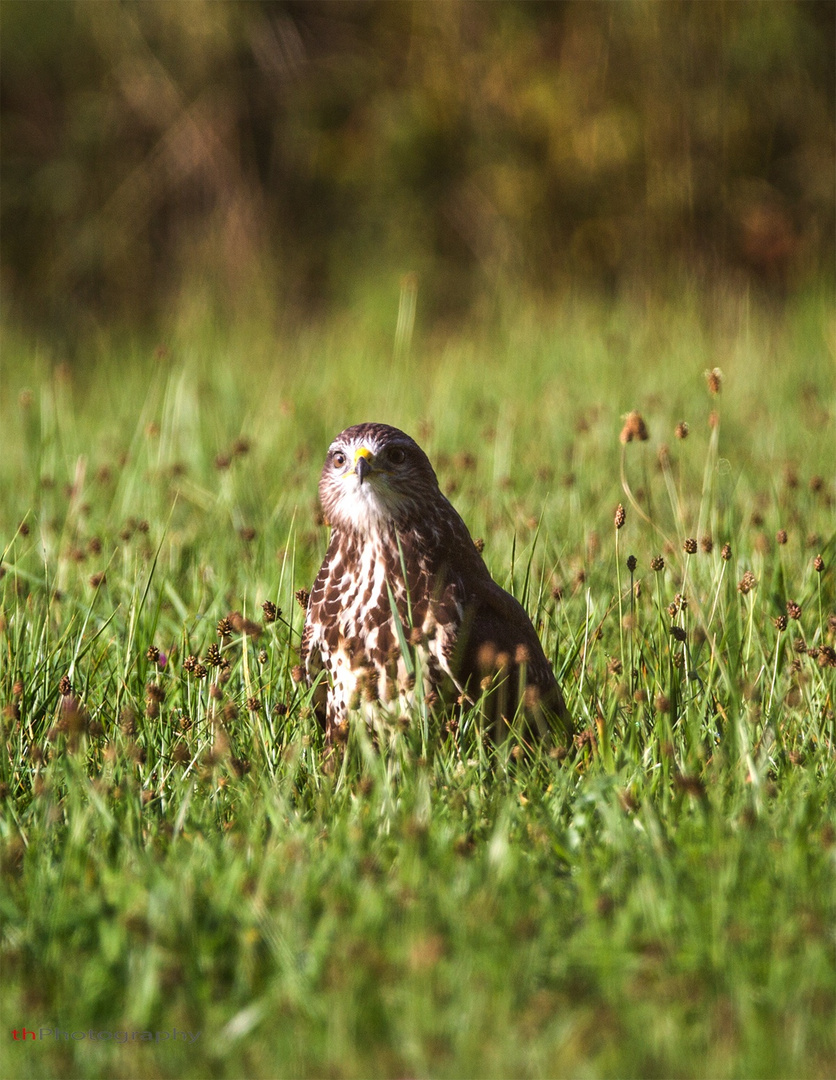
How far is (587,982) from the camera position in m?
2.11

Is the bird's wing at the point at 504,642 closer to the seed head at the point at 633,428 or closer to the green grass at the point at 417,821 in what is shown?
the green grass at the point at 417,821

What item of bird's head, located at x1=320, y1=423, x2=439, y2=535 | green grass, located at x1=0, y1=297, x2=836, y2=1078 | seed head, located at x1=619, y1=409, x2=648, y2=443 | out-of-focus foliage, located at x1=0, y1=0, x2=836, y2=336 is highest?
out-of-focus foliage, located at x1=0, y1=0, x2=836, y2=336

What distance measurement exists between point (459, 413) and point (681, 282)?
409 centimetres

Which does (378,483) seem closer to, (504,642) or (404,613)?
(404,613)

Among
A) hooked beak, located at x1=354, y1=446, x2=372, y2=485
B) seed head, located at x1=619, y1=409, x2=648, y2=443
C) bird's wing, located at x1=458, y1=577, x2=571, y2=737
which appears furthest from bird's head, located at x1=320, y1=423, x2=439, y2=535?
seed head, located at x1=619, y1=409, x2=648, y2=443

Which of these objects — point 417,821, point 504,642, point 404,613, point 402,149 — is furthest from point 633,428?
point 402,149

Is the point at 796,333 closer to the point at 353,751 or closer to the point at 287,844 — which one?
the point at 353,751

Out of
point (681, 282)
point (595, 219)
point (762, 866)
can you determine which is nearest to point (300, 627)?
point (762, 866)

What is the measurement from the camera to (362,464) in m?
3.21

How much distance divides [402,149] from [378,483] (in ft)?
30.2

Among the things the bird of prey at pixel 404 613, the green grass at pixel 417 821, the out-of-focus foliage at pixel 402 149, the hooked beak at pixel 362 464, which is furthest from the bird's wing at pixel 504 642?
the out-of-focus foliage at pixel 402 149

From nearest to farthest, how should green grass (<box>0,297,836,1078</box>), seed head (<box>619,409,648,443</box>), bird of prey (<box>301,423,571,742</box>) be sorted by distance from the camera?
green grass (<box>0,297,836,1078</box>) → bird of prey (<box>301,423,571,742</box>) → seed head (<box>619,409,648,443</box>)

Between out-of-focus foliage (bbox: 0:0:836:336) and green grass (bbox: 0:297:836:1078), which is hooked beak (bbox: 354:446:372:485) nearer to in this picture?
green grass (bbox: 0:297:836:1078)

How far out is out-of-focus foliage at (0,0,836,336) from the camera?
10797mm
